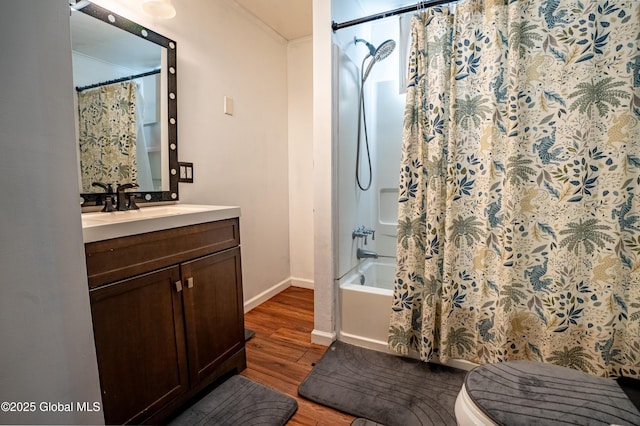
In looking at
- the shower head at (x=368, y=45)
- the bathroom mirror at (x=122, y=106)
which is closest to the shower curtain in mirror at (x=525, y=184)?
the shower head at (x=368, y=45)

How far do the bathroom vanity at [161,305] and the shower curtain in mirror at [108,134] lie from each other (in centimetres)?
26

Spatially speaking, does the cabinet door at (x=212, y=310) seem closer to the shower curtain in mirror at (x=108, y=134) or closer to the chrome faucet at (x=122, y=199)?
the chrome faucet at (x=122, y=199)

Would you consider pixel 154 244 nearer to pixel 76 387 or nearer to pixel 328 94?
pixel 76 387

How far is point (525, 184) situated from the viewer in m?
1.45

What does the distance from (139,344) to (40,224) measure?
2.51ft

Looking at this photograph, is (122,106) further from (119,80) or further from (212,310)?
(212,310)

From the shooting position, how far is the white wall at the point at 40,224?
54cm

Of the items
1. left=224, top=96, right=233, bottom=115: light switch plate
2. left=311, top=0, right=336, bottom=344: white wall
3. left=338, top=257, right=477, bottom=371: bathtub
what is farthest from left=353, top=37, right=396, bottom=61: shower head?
left=338, top=257, right=477, bottom=371: bathtub

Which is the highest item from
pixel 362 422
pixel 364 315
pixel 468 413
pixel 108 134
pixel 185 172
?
pixel 108 134

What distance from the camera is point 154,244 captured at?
3.92ft

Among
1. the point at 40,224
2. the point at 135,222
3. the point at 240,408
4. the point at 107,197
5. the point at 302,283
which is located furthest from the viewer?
the point at 302,283

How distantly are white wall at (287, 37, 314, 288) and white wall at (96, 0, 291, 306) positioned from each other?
7cm

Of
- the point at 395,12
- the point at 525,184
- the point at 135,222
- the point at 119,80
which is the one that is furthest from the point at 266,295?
the point at 395,12

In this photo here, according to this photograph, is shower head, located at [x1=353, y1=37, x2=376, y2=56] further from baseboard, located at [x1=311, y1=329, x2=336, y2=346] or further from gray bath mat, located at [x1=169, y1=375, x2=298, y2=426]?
gray bath mat, located at [x1=169, y1=375, x2=298, y2=426]
